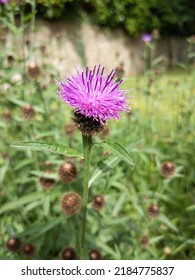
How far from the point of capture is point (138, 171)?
316 cm

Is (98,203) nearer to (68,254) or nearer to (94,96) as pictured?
(68,254)

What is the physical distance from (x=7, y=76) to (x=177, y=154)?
4.82ft

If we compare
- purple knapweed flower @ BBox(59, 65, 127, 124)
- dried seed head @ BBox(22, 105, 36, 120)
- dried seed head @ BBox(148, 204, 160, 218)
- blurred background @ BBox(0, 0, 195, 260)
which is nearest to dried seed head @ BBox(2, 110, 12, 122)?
blurred background @ BBox(0, 0, 195, 260)

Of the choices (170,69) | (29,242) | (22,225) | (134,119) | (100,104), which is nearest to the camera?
(100,104)

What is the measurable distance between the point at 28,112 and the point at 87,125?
114 centimetres

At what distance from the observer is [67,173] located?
77.2 inches

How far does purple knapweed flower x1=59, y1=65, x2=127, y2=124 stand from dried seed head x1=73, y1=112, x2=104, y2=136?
0.04ft

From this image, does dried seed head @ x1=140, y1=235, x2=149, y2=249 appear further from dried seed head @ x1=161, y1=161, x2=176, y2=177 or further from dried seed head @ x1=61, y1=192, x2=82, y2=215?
dried seed head @ x1=61, y1=192, x2=82, y2=215

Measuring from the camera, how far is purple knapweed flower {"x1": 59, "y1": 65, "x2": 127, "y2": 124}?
4.51 feet

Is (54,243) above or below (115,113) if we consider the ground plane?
below

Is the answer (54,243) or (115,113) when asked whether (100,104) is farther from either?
(54,243)

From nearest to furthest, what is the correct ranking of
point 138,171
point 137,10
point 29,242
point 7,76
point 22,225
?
1. point 29,242
2. point 22,225
3. point 7,76
4. point 138,171
5. point 137,10

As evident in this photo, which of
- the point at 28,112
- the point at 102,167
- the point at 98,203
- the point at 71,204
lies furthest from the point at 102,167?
the point at 28,112

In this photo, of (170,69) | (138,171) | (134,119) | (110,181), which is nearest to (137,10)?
(170,69)
